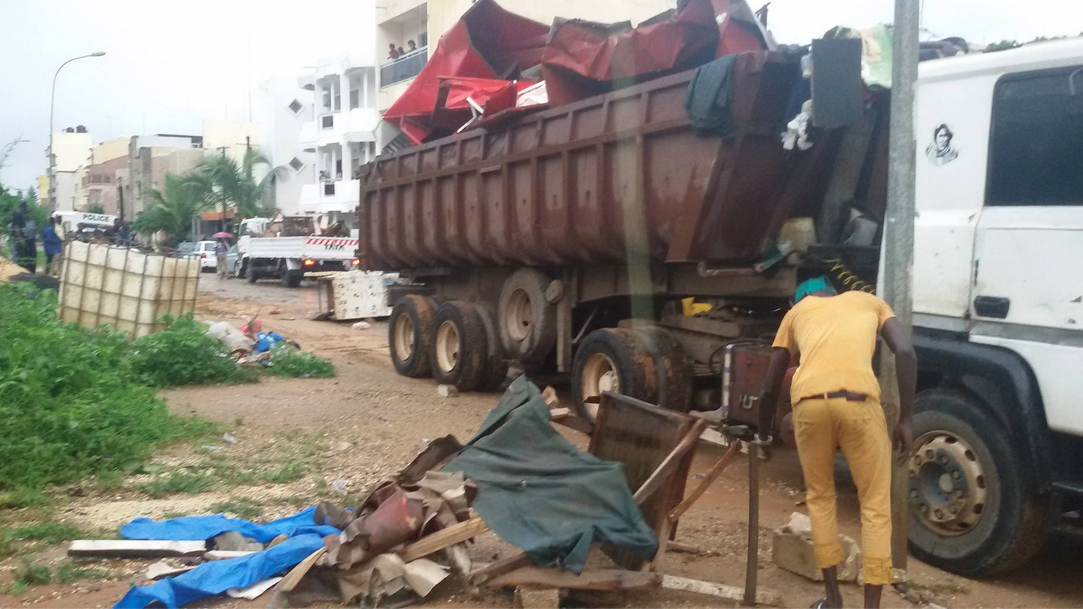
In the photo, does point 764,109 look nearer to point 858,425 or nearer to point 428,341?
point 858,425

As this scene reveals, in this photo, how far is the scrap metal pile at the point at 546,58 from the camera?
705cm

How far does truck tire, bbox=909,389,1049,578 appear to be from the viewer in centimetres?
435

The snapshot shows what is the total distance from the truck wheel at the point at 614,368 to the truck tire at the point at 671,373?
50mm

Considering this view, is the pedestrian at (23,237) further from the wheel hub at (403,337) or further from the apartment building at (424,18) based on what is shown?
the apartment building at (424,18)

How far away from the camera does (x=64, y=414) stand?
6.75m

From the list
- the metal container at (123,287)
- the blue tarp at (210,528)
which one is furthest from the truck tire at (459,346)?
the blue tarp at (210,528)

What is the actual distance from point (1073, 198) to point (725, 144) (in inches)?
99.1

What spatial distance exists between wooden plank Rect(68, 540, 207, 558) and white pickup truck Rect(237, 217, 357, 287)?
19702 mm

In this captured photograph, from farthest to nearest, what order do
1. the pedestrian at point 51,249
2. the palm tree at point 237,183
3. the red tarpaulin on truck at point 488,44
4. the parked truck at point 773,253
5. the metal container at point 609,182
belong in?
the palm tree at point 237,183 < the pedestrian at point 51,249 < the red tarpaulin on truck at point 488,44 < the metal container at point 609,182 < the parked truck at point 773,253

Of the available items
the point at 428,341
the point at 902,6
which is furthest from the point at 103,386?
the point at 902,6

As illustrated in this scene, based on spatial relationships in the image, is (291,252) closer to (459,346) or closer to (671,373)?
(459,346)

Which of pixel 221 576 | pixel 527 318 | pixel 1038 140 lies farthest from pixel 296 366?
pixel 1038 140

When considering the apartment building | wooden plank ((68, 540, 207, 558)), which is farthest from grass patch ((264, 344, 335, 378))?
the apartment building

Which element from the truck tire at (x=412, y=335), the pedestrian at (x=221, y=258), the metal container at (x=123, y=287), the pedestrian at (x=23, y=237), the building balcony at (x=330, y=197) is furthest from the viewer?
the building balcony at (x=330, y=197)
